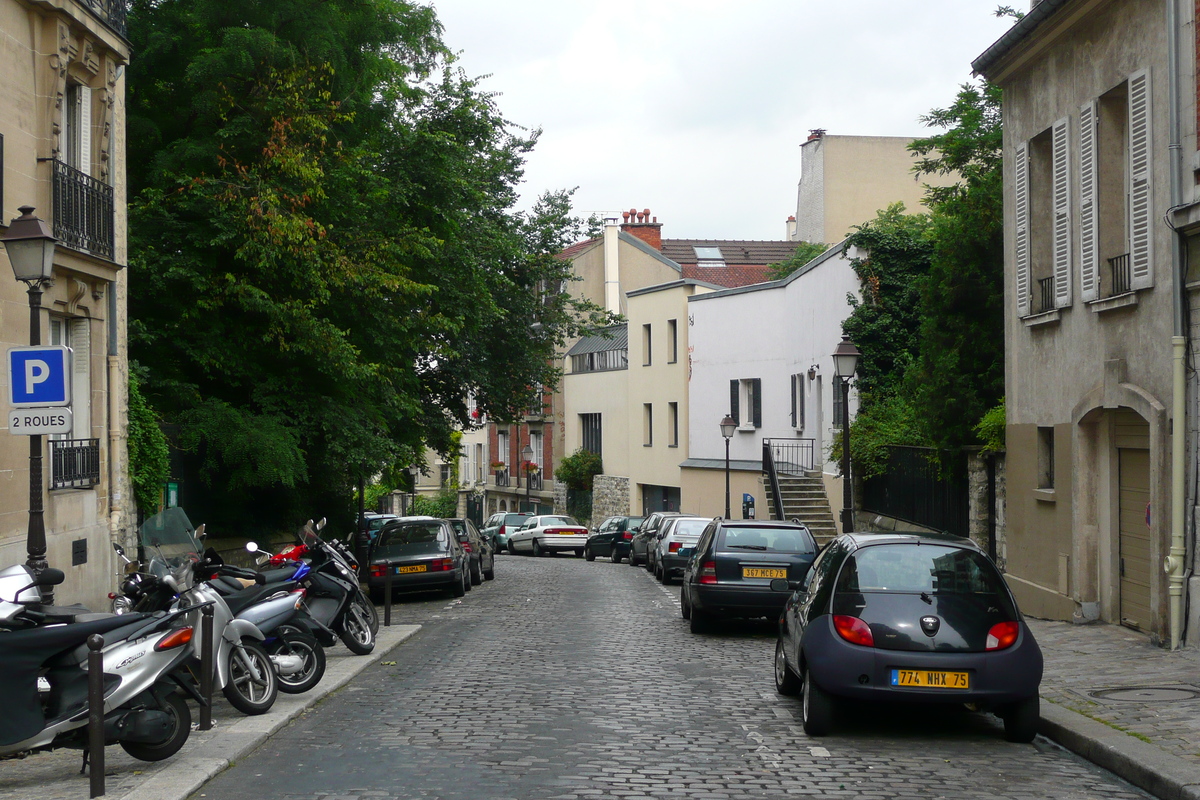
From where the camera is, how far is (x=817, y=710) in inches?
344

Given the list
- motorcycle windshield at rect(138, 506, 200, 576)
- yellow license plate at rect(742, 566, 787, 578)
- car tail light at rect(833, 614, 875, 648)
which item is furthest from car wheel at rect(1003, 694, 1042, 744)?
yellow license plate at rect(742, 566, 787, 578)

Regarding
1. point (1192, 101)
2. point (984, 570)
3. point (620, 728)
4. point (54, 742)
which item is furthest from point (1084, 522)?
point (54, 742)

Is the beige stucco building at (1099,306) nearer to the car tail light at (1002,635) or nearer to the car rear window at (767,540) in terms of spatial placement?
the car rear window at (767,540)

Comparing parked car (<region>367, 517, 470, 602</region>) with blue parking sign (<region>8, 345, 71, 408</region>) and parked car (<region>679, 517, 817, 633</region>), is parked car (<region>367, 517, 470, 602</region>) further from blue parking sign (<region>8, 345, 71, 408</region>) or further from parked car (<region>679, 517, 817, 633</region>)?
blue parking sign (<region>8, 345, 71, 408</region>)

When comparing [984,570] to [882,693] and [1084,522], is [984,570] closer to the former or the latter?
[882,693]

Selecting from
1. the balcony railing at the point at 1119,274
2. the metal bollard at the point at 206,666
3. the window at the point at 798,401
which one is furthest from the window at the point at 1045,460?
the window at the point at 798,401

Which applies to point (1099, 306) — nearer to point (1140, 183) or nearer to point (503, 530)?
point (1140, 183)

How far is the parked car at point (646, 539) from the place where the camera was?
32.2m

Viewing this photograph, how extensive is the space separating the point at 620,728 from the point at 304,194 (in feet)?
42.3

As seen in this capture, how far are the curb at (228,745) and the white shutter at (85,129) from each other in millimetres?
7586

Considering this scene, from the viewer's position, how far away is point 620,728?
30.2ft

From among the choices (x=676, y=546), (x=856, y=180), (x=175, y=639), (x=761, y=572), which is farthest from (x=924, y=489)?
(x=856, y=180)

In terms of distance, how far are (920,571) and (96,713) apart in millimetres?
5532

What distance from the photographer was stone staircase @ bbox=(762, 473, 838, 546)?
33.1m
